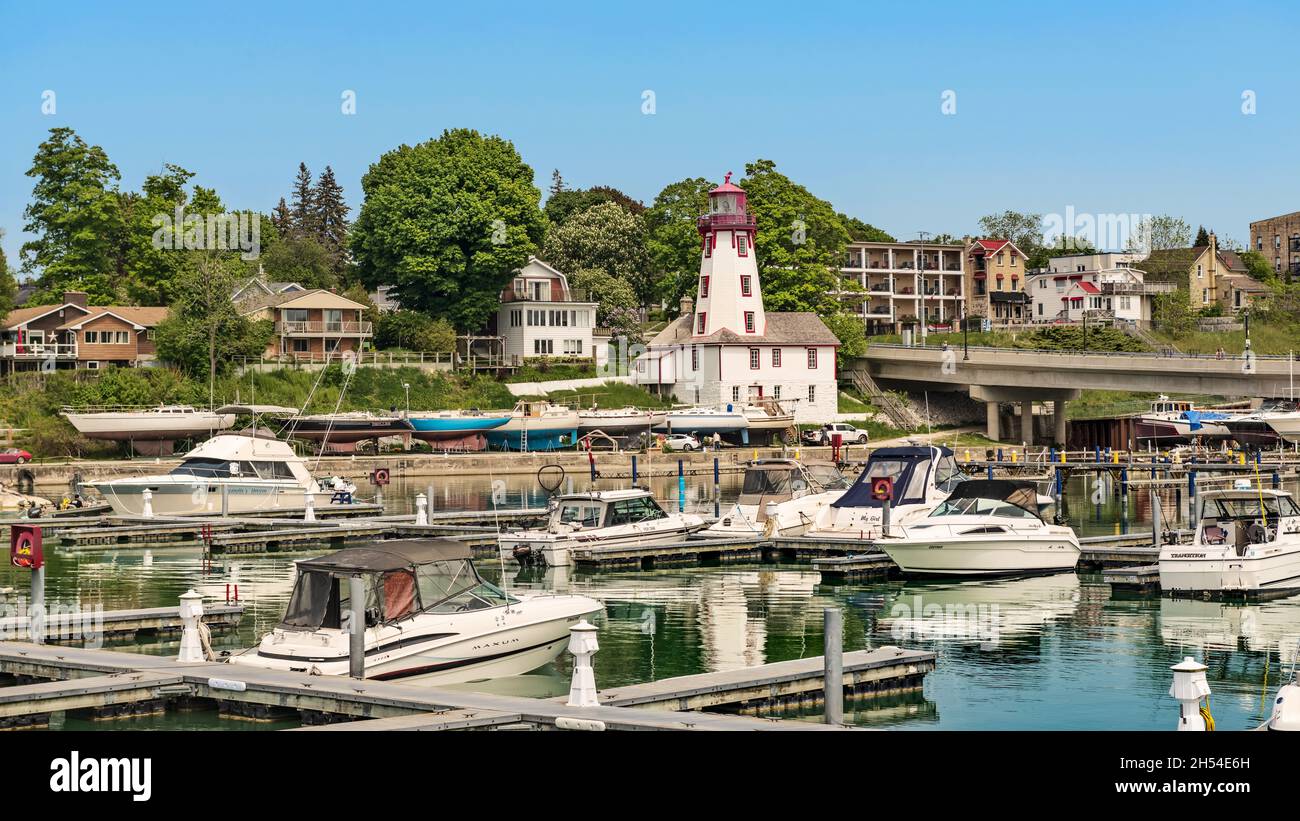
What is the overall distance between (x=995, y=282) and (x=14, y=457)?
282ft

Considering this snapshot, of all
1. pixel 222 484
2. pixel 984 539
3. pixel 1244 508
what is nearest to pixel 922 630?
pixel 984 539

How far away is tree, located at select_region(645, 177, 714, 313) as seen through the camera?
315 ft

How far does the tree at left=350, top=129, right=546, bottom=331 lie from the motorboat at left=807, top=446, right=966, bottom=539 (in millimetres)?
52839

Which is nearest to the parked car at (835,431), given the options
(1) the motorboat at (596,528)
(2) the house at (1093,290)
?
(2) the house at (1093,290)

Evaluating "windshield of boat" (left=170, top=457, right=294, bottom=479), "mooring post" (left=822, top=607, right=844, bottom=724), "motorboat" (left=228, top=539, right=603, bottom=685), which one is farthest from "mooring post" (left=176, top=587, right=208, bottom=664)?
"windshield of boat" (left=170, top=457, right=294, bottom=479)

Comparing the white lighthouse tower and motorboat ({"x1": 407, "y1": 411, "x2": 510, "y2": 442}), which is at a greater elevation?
the white lighthouse tower

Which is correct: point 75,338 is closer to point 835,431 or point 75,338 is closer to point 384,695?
point 835,431

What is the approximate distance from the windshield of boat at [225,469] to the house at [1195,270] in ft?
318

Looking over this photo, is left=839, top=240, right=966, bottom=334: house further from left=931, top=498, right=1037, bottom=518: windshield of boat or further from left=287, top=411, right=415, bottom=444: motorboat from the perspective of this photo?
left=931, top=498, right=1037, bottom=518: windshield of boat

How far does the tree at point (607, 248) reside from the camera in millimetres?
106625

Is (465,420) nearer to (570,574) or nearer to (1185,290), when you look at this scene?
(570,574)
